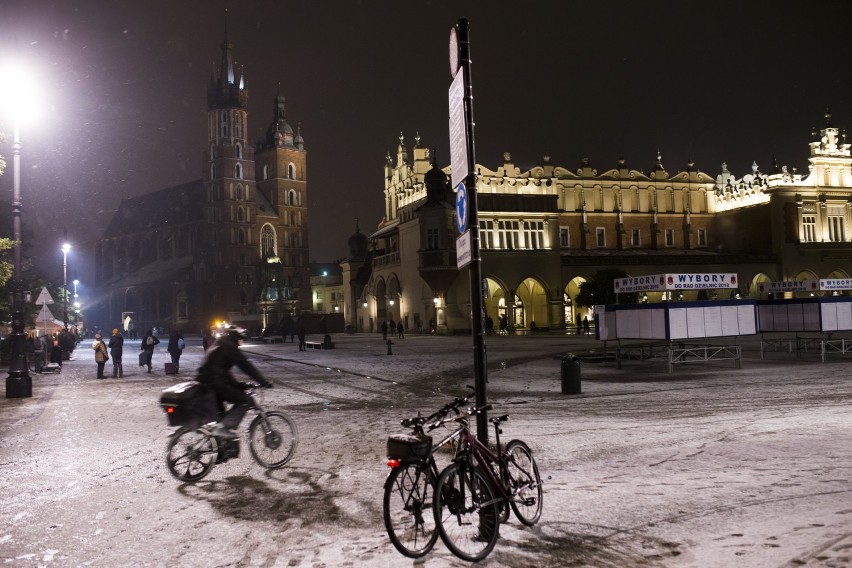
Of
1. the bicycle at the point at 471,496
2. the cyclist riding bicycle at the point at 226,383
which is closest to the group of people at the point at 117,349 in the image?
the cyclist riding bicycle at the point at 226,383

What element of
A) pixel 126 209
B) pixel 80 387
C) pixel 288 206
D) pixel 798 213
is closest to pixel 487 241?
pixel 798 213

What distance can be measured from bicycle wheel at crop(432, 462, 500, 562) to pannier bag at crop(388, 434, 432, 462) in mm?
225

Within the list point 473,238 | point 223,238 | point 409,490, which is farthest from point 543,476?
point 223,238

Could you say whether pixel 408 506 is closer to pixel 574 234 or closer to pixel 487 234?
pixel 487 234

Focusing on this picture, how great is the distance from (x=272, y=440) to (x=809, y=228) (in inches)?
2885

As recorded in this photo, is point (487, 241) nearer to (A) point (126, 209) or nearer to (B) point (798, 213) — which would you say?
(B) point (798, 213)

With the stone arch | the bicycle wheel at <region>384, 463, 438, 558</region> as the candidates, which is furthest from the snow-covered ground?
the stone arch

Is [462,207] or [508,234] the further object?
[508,234]

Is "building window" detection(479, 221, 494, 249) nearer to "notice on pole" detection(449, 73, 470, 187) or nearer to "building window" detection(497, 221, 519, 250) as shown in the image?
"building window" detection(497, 221, 519, 250)

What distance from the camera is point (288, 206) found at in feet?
392

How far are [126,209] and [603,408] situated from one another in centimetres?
13382

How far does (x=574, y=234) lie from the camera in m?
72.1

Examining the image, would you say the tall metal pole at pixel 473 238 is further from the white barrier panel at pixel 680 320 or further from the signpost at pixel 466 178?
the white barrier panel at pixel 680 320

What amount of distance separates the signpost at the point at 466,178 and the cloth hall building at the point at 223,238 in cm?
9404
